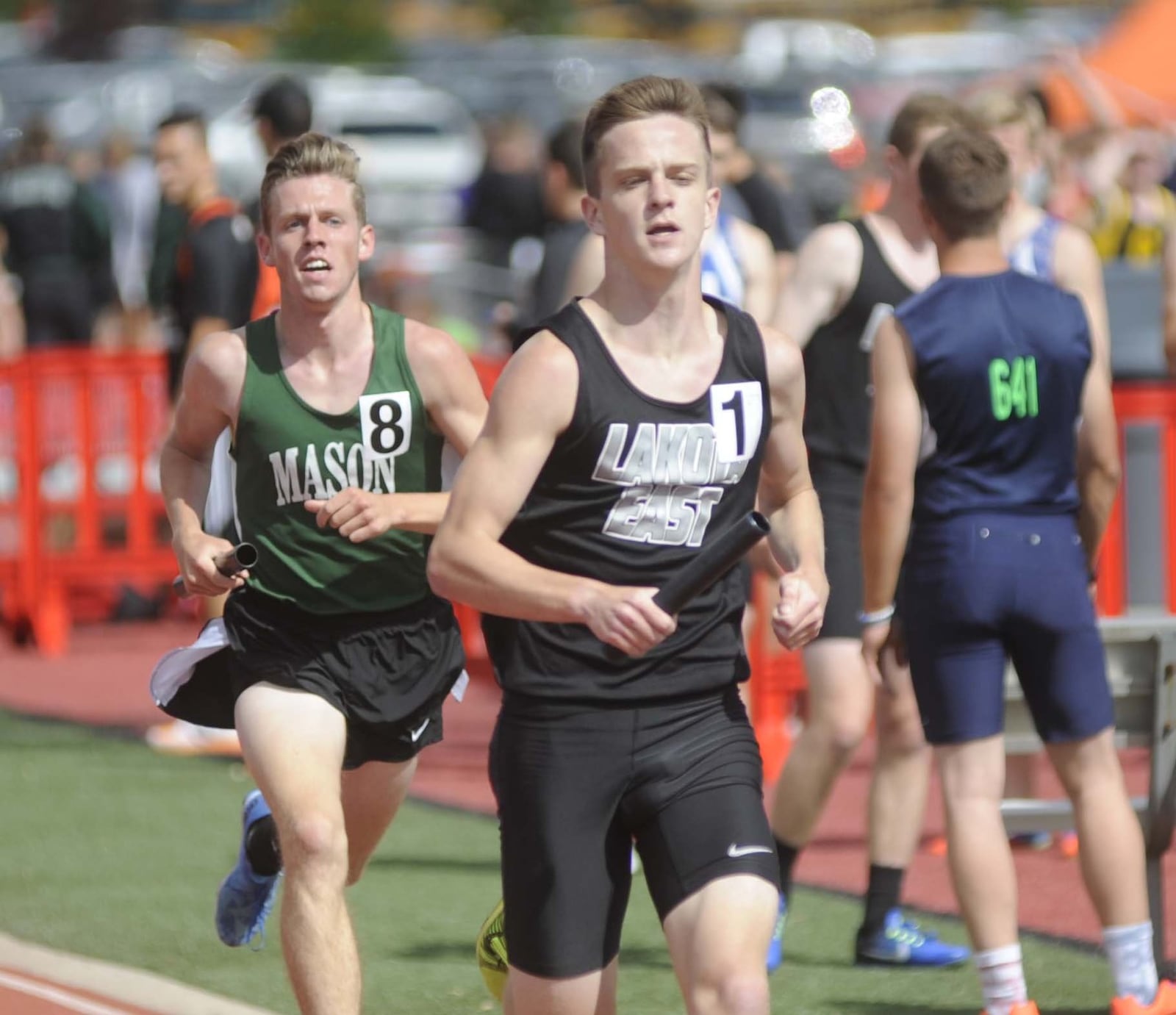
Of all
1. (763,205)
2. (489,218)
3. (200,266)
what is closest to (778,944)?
(200,266)

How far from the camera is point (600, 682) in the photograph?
14.1 ft

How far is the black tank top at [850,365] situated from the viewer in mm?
6570

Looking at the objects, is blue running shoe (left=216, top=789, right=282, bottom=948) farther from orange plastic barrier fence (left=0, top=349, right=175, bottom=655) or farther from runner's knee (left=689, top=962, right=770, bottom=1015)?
orange plastic barrier fence (left=0, top=349, right=175, bottom=655)

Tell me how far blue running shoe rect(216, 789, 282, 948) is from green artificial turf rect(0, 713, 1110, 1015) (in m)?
0.28

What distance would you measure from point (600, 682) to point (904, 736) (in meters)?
2.53

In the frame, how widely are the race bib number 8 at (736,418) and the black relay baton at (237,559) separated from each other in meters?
1.28

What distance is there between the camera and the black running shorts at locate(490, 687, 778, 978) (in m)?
4.27

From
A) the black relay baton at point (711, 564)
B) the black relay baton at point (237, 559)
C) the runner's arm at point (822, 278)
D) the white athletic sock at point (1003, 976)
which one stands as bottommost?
the white athletic sock at point (1003, 976)

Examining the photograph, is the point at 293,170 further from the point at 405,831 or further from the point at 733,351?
the point at 405,831

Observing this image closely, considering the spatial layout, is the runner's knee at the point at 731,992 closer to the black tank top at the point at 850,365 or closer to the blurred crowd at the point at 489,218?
the blurred crowd at the point at 489,218

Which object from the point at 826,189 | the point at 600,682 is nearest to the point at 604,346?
the point at 600,682

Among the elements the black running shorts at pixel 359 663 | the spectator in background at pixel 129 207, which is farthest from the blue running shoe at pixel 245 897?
the spectator in background at pixel 129 207

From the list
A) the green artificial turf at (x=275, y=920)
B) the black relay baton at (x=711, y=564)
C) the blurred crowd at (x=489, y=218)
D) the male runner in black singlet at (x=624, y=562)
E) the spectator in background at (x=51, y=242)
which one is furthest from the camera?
the spectator in background at (x=51, y=242)

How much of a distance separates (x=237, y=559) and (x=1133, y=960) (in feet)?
7.46
